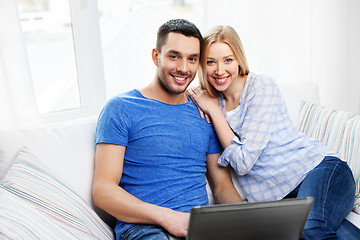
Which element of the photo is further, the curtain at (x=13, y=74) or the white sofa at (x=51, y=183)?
the curtain at (x=13, y=74)

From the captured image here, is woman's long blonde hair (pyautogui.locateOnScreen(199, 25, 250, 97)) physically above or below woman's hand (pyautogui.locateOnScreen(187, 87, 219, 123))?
above

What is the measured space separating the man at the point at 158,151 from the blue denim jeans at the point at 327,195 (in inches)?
12.5

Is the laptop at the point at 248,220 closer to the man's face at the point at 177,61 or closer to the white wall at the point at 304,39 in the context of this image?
the man's face at the point at 177,61

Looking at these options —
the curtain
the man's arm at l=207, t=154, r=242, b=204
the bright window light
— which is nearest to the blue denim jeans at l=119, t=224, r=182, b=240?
the man's arm at l=207, t=154, r=242, b=204

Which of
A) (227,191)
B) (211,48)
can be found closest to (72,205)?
(227,191)

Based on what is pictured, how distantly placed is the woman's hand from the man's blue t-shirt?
0.11m

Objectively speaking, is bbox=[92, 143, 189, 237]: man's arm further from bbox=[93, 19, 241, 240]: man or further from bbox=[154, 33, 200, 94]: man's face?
bbox=[154, 33, 200, 94]: man's face

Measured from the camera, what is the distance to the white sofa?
3.30 ft

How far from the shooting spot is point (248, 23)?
2.61m

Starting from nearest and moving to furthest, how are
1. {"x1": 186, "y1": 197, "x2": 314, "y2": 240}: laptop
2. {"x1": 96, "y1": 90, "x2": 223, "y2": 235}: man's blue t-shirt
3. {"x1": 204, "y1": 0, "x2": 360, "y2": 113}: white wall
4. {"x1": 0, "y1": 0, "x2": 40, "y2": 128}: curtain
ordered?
{"x1": 186, "y1": 197, "x2": 314, "y2": 240}: laptop < {"x1": 96, "y1": 90, "x2": 223, "y2": 235}: man's blue t-shirt < {"x1": 0, "y1": 0, "x2": 40, "y2": 128}: curtain < {"x1": 204, "y1": 0, "x2": 360, "y2": 113}: white wall

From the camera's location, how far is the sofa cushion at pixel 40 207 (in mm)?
964

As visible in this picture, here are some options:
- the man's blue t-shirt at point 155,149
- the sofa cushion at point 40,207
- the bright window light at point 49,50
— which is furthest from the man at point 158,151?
the bright window light at point 49,50

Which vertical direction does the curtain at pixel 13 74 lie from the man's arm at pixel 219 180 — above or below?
above

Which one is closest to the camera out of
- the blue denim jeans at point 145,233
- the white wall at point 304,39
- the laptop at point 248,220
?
the laptop at point 248,220
